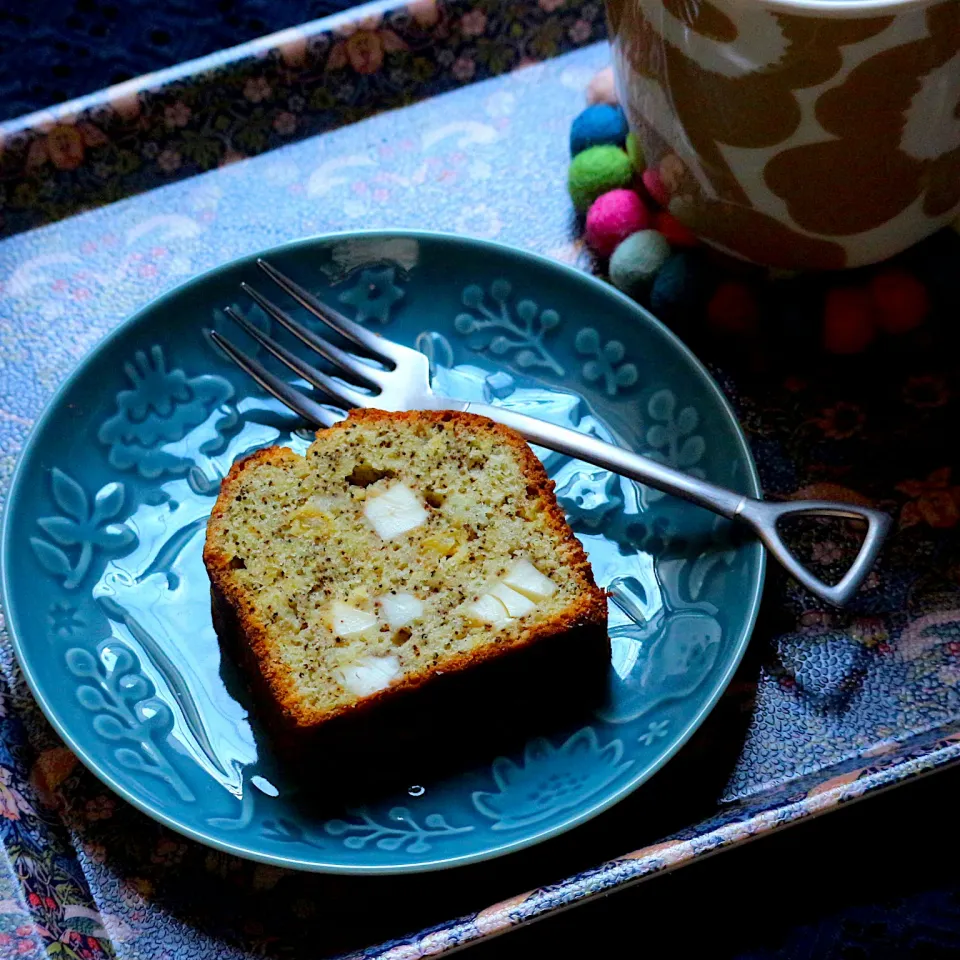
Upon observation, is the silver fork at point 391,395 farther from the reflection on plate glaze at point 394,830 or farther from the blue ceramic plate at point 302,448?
the reflection on plate glaze at point 394,830

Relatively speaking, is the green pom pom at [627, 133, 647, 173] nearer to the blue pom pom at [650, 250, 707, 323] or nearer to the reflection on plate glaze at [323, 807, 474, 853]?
the blue pom pom at [650, 250, 707, 323]

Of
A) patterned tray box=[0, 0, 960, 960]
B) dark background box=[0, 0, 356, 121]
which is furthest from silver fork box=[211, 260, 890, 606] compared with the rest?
dark background box=[0, 0, 356, 121]

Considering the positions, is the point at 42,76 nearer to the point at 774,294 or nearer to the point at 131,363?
the point at 131,363

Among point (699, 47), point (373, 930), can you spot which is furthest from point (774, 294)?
point (373, 930)

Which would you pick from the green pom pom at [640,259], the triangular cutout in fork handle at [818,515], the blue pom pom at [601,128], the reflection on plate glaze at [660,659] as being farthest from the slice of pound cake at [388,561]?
the blue pom pom at [601,128]

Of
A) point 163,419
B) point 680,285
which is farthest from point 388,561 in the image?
point 680,285
